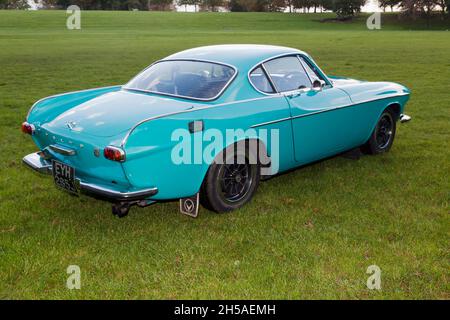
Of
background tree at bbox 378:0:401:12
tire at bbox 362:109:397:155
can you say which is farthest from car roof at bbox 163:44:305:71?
background tree at bbox 378:0:401:12

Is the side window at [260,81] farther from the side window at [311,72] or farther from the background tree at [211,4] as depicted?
the background tree at [211,4]

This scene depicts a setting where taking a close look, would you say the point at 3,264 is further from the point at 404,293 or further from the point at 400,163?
the point at 400,163

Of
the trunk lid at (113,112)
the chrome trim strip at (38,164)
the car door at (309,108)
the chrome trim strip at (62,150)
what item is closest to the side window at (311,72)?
the car door at (309,108)

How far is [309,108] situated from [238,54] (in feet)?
2.92

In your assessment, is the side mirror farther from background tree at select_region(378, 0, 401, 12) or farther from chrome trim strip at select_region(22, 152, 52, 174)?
background tree at select_region(378, 0, 401, 12)

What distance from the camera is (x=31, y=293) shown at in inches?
128

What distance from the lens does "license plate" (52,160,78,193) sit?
4.02m

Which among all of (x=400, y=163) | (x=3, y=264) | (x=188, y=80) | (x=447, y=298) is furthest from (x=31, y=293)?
(x=400, y=163)

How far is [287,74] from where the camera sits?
16.8ft

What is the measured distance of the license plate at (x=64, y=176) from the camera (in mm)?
4020

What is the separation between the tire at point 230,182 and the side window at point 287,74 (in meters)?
0.89

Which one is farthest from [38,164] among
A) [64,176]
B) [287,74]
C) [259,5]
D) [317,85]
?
[259,5]

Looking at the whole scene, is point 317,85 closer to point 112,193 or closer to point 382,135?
point 382,135
